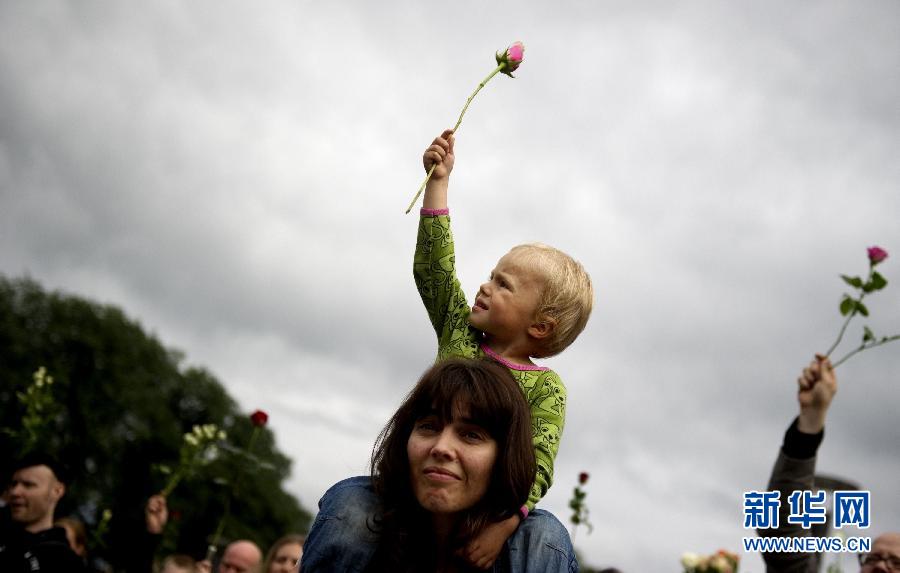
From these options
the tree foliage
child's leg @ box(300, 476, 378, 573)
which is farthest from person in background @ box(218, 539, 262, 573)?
the tree foliage

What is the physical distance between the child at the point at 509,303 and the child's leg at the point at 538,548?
489 millimetres

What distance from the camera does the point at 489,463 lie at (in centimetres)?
302

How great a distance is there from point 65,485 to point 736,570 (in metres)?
5.38

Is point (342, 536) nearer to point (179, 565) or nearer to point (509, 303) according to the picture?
point (509, 303)

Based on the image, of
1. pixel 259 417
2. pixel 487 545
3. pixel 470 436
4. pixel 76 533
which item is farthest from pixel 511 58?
pixel 76 533

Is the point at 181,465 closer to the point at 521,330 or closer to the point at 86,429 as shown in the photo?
the point at 521,330

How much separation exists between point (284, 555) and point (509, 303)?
15.7ft

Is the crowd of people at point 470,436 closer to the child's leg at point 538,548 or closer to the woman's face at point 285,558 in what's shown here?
the child's leg at point 538,548

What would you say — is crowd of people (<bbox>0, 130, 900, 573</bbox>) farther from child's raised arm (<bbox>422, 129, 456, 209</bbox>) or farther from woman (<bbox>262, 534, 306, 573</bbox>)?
woman (<bbox>262, 534, 306, 573</bbox>)

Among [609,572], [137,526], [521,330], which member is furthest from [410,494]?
[137,526]

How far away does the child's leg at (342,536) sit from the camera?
9.95 feet

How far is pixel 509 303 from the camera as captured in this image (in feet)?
12.6

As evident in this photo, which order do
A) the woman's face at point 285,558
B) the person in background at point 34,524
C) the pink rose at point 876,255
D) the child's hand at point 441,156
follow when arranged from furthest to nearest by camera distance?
the woman's face at point 285,558 → the person in background at point 34,524 → the pink rose at point 876,255 → the child's hand at point 441,156

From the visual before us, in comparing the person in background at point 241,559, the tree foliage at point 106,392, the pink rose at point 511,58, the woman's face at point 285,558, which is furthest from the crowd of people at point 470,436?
the tree foliage at point 106,392
